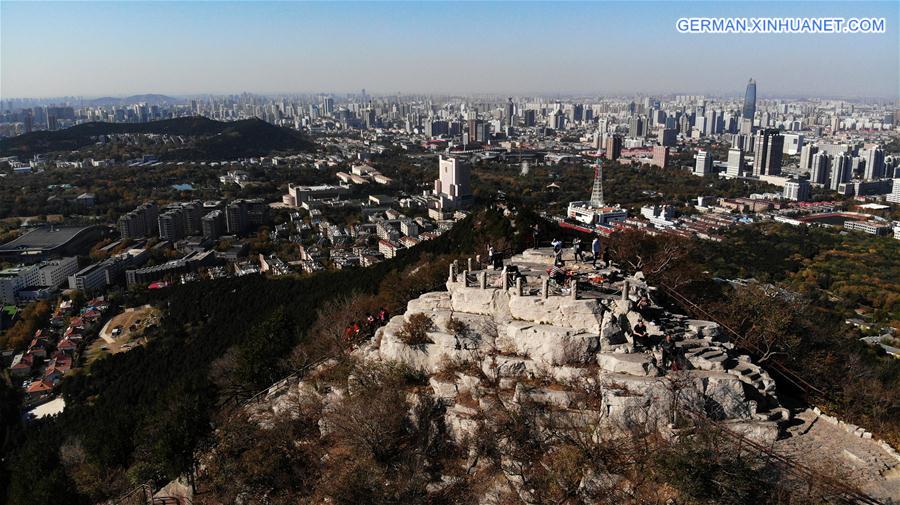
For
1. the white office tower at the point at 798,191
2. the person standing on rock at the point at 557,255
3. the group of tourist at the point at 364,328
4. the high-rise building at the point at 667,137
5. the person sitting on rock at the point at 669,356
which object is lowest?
the white office tower at the point at 798,191

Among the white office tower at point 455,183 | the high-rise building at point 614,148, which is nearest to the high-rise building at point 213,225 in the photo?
the white office tower at point 455,183

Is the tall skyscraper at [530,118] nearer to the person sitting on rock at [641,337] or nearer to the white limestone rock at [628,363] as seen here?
the person sitting on rock at [641,337]

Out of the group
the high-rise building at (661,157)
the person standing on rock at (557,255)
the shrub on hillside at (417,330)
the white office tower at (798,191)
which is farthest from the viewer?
the high-rise building at (661,157)

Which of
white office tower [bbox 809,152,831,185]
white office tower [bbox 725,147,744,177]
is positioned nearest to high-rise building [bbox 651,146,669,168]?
white office tower [bbox 725,147,744,177]

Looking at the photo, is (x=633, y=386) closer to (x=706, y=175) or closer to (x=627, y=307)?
(x=627, y=307)

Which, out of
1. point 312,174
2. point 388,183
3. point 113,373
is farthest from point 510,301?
point 312,174

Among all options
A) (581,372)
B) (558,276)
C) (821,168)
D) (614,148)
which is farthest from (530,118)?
(581,372)

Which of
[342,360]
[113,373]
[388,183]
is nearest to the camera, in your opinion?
[342,360]
